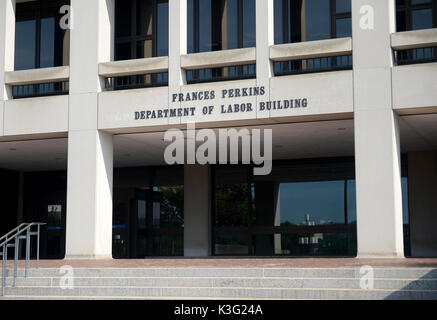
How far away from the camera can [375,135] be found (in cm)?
1552

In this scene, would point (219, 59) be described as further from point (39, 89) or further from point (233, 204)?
point (233, 204)

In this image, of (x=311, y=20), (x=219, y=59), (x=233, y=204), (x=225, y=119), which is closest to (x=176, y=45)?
(x=219, y=59)

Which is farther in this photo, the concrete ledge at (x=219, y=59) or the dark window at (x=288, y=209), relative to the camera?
the dark window at (x=288, y=209)

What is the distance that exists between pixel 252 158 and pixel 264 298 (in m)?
12.0

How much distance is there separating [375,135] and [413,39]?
8.14 feet

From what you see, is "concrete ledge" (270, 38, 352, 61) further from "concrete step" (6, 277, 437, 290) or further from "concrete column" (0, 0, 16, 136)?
"concrete column" (0, 0, 16, 136)

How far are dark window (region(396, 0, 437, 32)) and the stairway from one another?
898 centimetres

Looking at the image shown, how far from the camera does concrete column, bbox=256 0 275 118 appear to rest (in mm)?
16547

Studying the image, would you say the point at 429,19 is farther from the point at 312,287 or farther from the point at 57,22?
the point at 57,22

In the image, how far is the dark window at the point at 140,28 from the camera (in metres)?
20.3

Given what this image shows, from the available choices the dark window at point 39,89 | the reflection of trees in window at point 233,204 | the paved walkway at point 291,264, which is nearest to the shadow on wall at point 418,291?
the paved walkway at point 291,264

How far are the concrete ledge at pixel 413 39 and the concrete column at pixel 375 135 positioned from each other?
8.2 inches

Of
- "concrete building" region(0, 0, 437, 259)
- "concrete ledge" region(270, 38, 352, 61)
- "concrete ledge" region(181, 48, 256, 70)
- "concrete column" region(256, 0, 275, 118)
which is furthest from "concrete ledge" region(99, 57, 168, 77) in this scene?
"concrete ledge" region(270, 38, 352, 61)

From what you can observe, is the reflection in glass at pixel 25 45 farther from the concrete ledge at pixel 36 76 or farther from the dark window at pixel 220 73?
the dark window at pixel 220 73
